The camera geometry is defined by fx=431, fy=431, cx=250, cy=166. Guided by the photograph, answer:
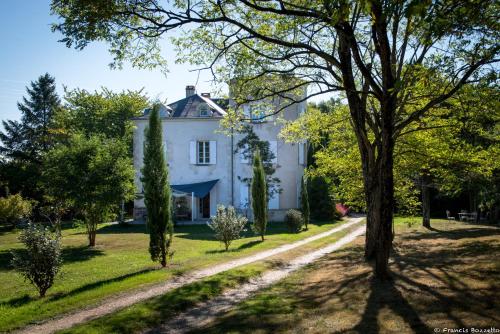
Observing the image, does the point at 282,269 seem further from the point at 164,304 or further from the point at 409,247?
the point at 409,247

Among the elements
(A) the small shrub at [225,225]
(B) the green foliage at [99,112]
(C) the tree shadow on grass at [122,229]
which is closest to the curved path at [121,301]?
(A) the small shrub at [225,225]

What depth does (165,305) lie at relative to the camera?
28.8 feet

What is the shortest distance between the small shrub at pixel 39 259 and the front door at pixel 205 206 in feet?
77.8

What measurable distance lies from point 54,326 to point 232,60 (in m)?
8.62

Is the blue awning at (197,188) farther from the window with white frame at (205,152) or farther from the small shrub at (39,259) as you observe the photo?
the small shrub at (39,259)

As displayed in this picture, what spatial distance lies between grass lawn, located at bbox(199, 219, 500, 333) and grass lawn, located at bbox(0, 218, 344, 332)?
3372 millimetres

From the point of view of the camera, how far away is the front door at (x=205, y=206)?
112 ft

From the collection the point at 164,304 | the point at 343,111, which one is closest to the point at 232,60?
the point at 343,111

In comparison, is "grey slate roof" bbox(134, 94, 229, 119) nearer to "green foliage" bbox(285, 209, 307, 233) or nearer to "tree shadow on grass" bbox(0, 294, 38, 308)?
"green foliage" bbox(285, 209, 307, 233)

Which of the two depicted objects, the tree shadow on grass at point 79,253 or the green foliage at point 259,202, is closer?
the tree shadow on grass at point 79,253

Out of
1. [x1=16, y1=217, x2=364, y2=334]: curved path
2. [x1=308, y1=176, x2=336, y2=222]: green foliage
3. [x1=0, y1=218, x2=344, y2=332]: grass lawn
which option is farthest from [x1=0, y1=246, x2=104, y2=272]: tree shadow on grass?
[x1=308, y1=176, x2=336, y2=222]: green foliage

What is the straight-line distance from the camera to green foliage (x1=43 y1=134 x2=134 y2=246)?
66.6 ft

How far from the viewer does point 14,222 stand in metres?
33.8

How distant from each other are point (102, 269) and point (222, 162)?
19410 mm
